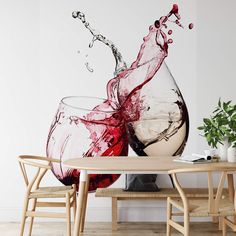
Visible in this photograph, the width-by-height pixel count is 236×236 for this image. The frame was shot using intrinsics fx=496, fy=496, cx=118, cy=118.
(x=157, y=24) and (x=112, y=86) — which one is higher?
(x=157, y=24)

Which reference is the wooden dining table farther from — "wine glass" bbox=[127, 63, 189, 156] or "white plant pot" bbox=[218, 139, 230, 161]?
"wine glass" bbox=[127, 63, 189, 156]

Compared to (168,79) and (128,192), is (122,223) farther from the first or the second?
(168,79)

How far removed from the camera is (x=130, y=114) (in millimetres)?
4902

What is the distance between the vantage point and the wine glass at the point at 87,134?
16.1 ft

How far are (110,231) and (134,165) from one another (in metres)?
1.01

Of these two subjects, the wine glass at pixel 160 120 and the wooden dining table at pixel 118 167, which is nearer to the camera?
the wooden dining table at pixel 118 167

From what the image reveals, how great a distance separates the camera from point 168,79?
193 inches

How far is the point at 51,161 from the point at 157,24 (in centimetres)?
169

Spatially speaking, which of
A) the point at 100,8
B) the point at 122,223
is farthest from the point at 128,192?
the point at 100,8

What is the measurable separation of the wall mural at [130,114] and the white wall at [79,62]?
70 millimetres

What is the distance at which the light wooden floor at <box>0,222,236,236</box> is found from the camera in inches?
175

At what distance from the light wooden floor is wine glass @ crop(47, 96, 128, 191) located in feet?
1.58

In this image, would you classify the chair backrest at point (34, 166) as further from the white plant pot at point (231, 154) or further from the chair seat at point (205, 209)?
the white plant pot at point (231, 154)

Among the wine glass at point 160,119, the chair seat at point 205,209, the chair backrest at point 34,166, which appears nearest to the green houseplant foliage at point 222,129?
the chair seat at point 205,209
